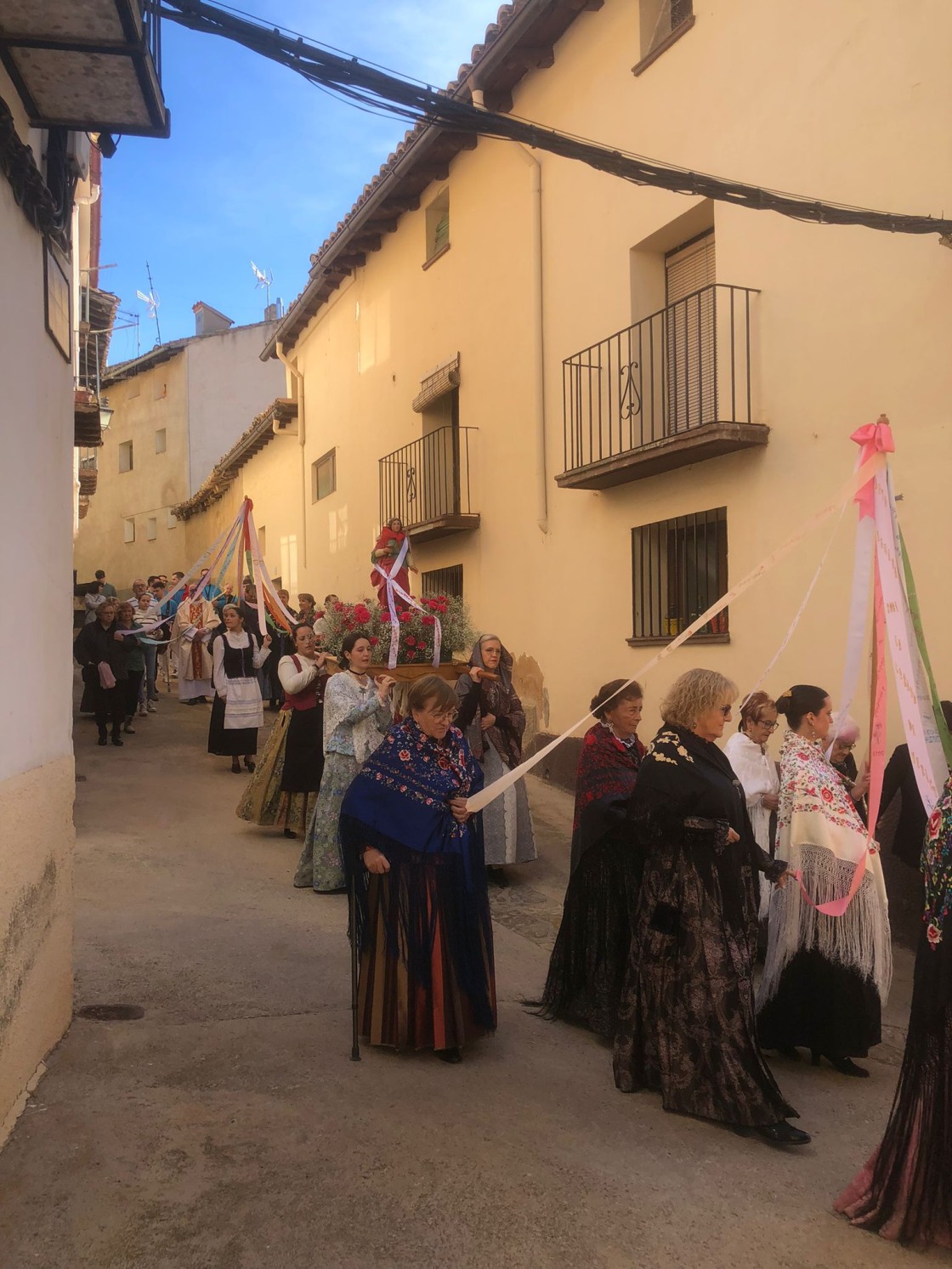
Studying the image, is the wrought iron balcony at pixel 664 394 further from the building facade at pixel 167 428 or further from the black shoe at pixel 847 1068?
the building facade at pixel 167 428

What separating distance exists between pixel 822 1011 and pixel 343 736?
3613 mm

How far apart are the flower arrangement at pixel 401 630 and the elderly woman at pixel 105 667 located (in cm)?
513

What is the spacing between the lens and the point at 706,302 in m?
9.49

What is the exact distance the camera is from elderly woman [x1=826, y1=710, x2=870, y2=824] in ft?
17.8

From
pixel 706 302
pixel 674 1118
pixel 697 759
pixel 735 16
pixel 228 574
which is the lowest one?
pixel 674 1118

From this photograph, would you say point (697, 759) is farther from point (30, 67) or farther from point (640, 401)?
point (640, 401)

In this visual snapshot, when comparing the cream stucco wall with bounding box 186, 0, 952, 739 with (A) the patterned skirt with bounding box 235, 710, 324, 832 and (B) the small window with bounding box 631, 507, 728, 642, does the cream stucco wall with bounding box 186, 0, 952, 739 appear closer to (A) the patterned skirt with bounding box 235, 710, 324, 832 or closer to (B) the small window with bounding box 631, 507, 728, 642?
(B) the small window with bounding box 631, 507, 728, 642

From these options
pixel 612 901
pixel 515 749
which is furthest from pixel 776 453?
pixel 612 901

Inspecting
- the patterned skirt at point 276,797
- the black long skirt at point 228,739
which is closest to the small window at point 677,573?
the patterned skirt at point 276,797

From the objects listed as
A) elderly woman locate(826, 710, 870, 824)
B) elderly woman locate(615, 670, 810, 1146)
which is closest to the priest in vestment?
elderly woman locate(826, 710, 870, 824)

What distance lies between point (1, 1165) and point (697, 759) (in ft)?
9.23

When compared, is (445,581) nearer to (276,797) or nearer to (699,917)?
(276,797)

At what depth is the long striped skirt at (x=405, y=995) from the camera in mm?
4801

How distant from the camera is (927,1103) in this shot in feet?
10.8
